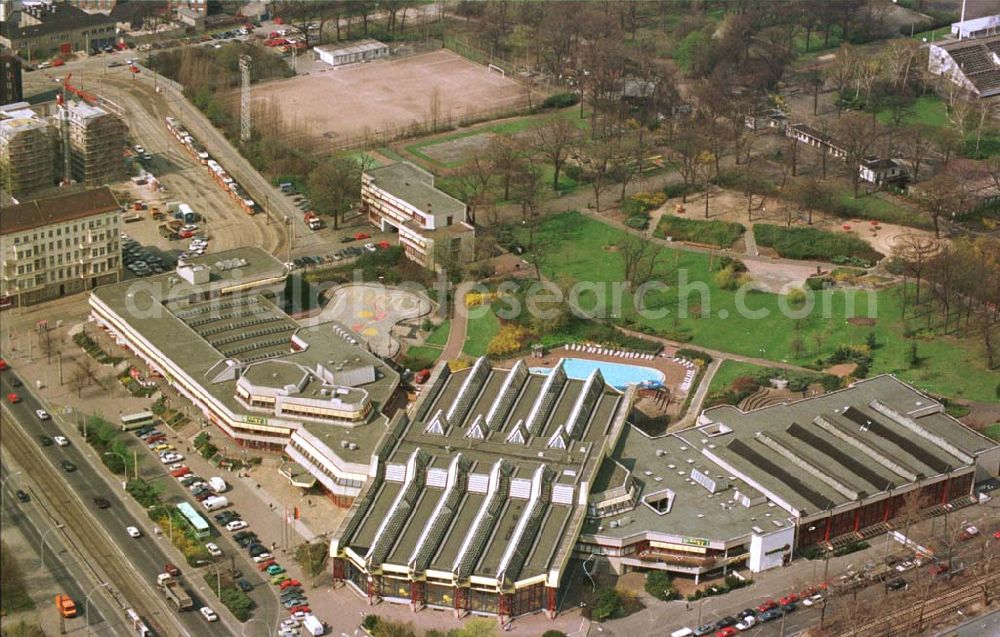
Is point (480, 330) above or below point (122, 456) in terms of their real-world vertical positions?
above

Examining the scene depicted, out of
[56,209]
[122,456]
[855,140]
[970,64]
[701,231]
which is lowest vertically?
[122,456]

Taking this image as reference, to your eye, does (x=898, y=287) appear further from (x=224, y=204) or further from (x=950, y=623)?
(x=224, y=204)

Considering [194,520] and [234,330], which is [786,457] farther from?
[234,330]

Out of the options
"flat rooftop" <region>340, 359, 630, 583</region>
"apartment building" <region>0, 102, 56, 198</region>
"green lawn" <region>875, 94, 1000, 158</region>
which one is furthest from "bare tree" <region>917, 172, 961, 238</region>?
"apartment building" <region>0, 102, 56, 198</region>

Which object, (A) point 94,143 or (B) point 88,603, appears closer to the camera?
(B) point 88,603

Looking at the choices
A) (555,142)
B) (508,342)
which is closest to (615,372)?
(508,342)

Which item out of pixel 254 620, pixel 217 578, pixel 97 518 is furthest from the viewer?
pixel 97 518

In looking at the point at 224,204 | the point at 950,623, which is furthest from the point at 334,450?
the point at 224,204

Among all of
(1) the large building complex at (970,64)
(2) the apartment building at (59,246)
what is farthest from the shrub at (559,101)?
(2) the apartment building at (59,246)
